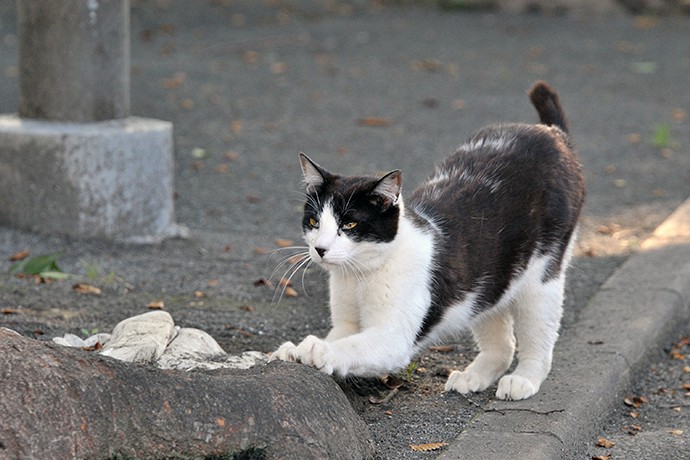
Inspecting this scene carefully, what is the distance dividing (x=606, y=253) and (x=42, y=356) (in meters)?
Answer: 3.75

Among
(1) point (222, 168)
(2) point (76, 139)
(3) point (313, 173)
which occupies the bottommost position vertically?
(1) point (222, 168)

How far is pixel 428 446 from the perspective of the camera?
345 cm

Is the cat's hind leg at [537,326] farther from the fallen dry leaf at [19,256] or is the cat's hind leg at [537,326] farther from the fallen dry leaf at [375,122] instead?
the fallen dry leaf at [375,122]

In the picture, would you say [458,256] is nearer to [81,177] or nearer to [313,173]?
[313,173]

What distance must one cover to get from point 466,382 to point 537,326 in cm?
36

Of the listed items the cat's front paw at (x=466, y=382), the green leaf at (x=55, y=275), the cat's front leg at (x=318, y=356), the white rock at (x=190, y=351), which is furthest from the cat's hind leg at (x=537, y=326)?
the green leaf at (x=55, y=275)

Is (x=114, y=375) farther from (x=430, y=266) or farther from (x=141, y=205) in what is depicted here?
(x=141, y=205)

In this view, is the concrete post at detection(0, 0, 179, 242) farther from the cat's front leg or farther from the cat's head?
the cat's front leg

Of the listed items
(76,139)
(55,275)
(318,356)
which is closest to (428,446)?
(318,356)

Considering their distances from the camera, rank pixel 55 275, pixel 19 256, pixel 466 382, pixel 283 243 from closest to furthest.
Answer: pixel 466 382, pixel 55 275, pixel 19 256, pixel 283 243

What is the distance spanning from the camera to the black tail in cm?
440

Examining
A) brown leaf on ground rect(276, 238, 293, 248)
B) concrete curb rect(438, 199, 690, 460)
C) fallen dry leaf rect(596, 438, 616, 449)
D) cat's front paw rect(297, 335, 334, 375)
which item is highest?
cat's front paw rect(297, 335, 334, 375)

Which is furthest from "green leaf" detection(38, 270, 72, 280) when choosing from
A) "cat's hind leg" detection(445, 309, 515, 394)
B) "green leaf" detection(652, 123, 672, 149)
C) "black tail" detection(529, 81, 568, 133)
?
"green leaf" detection(652, 123, 672, 149)

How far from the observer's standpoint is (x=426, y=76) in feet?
34.9
